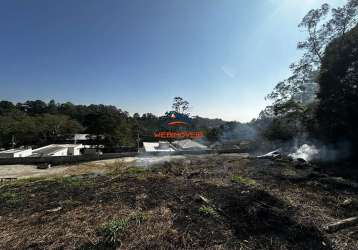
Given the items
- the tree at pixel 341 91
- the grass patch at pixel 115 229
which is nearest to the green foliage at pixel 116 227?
the grass patch at pixel 115 229

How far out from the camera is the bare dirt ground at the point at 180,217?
2.80 meters

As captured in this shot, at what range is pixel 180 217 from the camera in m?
3.55

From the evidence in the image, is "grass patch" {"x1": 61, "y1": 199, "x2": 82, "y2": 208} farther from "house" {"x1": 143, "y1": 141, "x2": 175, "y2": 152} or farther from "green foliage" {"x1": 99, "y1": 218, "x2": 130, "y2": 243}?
"house" {"x1": 143, "y1": 141, "x2": 175, "y2": 152}

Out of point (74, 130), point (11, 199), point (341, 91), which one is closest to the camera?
point (11, 199)

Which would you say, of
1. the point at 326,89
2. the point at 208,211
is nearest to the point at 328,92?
the point at 326,89

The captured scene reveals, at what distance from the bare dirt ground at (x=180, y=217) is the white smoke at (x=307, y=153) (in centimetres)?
717

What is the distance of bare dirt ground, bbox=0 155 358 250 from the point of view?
2799 mm

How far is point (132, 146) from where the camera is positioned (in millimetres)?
22219

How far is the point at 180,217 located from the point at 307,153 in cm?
1235

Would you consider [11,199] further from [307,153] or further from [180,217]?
[307,153]

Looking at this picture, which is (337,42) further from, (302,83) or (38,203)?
(38,203)

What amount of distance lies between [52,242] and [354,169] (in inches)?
444

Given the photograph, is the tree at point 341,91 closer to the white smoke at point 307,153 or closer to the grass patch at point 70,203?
the white smoke at point 307,153

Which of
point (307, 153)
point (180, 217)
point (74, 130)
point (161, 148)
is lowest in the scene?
→ point (180, 217)
